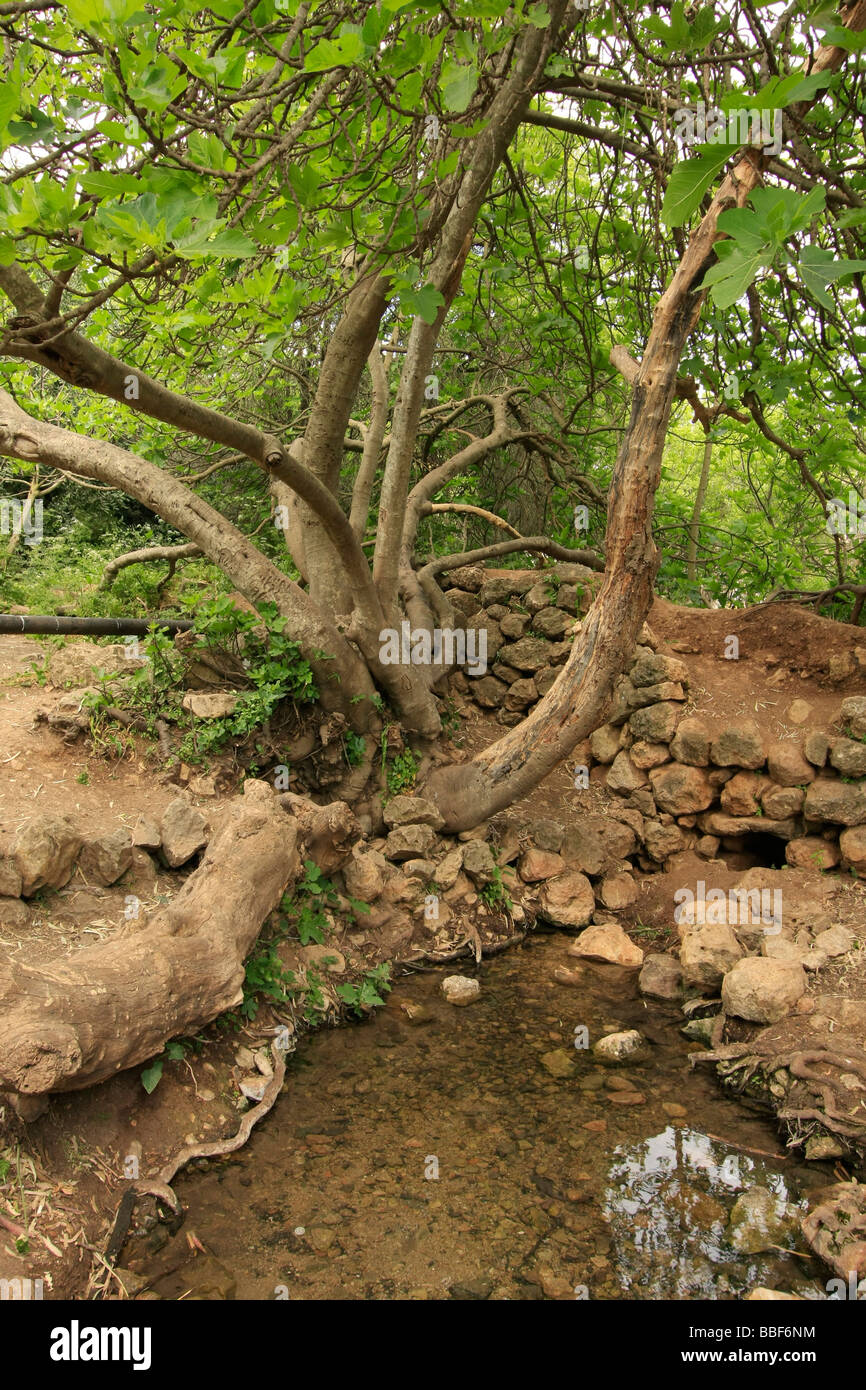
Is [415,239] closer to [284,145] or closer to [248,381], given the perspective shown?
[284,145]

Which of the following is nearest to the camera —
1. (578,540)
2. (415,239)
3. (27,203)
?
(27,203)

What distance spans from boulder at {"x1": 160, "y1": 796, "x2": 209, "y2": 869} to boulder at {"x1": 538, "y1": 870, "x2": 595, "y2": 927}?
2.56 meters

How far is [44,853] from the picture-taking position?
4141 mm

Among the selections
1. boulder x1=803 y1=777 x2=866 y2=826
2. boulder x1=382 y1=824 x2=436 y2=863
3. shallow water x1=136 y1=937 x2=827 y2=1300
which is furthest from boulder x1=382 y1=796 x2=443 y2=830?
boulder x1=803 y1=777 x2=866 y2=826

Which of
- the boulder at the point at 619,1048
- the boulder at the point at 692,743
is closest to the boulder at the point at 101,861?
the boulder at the point at 619,1048

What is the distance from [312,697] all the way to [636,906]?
276cm

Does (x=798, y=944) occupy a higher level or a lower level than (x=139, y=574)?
lower

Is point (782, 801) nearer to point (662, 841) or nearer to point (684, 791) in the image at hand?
point (684, 791)

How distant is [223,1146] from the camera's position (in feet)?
11.8

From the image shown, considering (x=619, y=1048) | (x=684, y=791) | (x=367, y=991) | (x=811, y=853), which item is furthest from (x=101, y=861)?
(x=811, y=853)

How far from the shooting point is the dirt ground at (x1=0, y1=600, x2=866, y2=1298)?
3.00m

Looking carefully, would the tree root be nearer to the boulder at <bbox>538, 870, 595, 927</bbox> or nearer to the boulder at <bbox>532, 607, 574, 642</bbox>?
the boulder at <bbox>538, 870, 595, 927</bbox>
